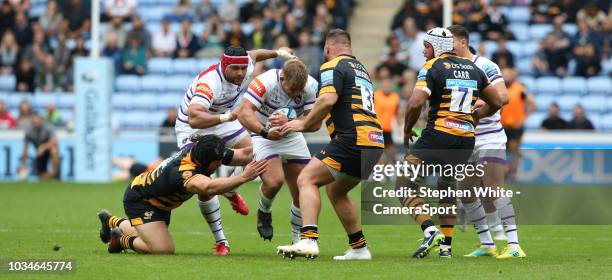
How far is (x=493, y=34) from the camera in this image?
1051 inches

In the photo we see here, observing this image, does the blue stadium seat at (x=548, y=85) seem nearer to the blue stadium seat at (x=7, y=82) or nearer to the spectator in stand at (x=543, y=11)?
the spectator in stand at (x=543, y=11)

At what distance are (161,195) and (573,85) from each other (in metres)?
16.5

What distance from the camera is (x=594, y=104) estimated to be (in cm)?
2633

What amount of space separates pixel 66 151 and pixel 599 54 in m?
11.8

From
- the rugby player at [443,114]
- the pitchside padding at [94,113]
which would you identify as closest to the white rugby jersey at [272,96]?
the rugby player at [443,114]

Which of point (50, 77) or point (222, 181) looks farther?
point (50, 77)

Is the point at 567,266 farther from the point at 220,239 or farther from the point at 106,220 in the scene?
the point at 106,220

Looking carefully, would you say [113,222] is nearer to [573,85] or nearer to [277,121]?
[277,121]

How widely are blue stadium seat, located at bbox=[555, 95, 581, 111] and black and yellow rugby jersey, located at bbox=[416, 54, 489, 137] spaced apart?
15298mm

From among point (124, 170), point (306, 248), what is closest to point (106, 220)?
point (306, 248)

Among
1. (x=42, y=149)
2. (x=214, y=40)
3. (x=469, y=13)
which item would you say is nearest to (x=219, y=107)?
(x=42, y=149)

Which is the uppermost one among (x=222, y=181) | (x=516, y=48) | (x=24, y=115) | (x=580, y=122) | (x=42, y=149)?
(x=222, y=181)

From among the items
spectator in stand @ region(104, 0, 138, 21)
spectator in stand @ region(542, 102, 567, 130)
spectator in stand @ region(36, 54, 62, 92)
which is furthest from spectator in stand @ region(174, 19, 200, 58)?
spectator in stand @ region(542, 102, 567, 130)

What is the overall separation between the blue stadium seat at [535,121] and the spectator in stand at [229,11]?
7.86m
